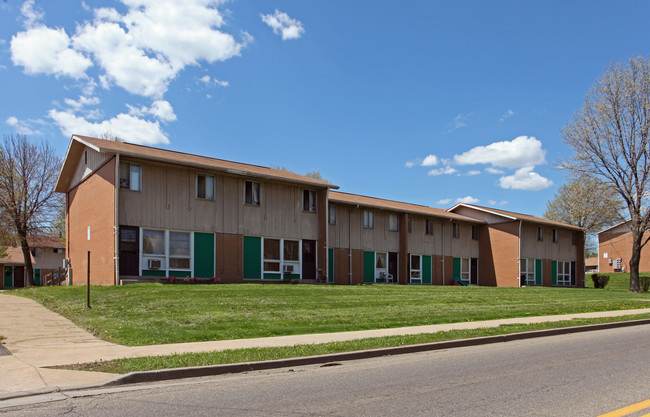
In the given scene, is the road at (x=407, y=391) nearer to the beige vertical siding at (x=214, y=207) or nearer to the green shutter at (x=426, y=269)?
the beige vertical siding at (x=214, y=207)

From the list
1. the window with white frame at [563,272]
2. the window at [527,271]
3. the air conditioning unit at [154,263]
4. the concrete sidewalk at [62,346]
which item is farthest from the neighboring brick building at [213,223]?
the window with white frame at [563,272]

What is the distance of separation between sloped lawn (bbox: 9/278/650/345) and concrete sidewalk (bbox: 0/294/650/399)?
1.72 feet

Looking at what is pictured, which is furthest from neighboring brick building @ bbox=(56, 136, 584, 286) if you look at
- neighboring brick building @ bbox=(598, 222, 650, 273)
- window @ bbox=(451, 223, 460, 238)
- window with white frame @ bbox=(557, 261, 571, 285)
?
neighboring brick building @ bbox=(598, 222, 650, 273)

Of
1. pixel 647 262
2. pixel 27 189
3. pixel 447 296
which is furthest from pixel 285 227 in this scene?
pixel 647 262

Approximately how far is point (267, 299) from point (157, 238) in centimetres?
749

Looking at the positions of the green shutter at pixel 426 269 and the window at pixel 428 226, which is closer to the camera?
the green shutter at pixel 426 269

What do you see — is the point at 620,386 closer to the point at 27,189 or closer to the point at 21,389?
the point at 21,389

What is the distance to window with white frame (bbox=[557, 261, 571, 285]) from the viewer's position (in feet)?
143

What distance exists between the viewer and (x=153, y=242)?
70.2 ft

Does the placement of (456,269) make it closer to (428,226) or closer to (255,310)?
(428,226)

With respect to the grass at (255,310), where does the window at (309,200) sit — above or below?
above

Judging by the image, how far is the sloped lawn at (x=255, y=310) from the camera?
11641mm

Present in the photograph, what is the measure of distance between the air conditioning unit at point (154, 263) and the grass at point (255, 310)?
2621mm

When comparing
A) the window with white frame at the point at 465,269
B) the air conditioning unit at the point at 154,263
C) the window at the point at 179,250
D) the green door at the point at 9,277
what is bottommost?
the green door at the point at 9,277
